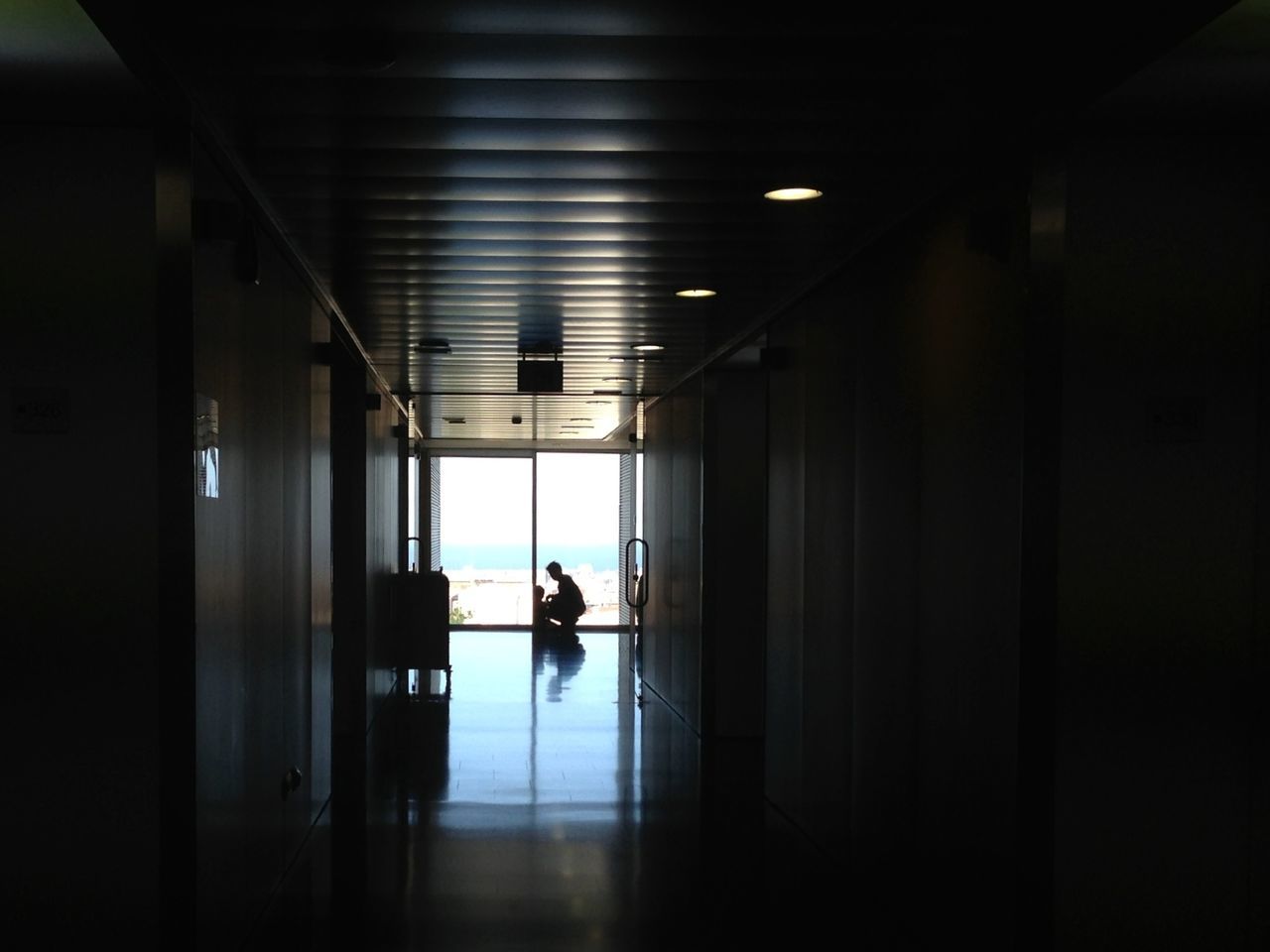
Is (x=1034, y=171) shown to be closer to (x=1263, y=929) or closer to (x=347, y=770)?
(x=1263, y=929)

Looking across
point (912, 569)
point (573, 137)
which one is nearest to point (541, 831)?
point (912, 569)

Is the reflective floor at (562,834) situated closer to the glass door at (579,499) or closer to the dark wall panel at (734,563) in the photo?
the dark wall panel at (734,563)

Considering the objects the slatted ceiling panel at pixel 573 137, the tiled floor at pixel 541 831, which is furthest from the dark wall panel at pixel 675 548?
the slatted ceiling panel at pixel 573 137

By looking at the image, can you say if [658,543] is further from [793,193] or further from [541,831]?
[793,193]

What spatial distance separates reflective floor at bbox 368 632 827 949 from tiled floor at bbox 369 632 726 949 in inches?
0.4

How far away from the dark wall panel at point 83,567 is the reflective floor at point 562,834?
135cm

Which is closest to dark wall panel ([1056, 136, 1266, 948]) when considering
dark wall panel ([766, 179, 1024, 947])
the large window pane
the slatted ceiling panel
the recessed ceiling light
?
dark wall panel ([766, 179, 1024, 947])

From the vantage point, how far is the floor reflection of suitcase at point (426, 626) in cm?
1197

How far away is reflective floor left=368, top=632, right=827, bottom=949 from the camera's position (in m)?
4.93


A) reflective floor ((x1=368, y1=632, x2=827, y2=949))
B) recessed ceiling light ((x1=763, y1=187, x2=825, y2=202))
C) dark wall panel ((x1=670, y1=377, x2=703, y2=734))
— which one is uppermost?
recessed ceiling light ((x1=763, y1=187, x2=825, y2=202))

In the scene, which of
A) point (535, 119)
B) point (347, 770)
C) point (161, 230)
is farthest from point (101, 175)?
point (347, 770)

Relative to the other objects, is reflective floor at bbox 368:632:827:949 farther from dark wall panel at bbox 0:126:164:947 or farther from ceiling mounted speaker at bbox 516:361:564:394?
ceiling mounted speaker at bbox 516:361:564:394

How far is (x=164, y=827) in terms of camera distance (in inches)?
140

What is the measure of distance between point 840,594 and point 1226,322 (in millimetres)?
2510
